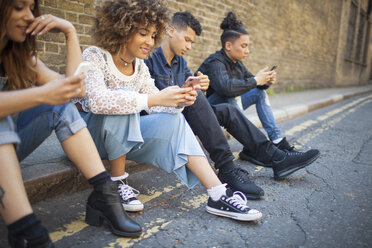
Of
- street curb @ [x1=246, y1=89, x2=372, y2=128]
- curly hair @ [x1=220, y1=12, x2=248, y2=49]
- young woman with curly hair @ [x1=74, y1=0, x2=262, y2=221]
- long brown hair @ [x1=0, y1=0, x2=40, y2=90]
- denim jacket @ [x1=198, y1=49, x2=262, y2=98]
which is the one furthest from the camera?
street curb @ [x1=246, y1=89, x2=372, y2=128]

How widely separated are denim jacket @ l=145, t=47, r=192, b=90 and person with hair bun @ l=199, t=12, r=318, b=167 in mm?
485

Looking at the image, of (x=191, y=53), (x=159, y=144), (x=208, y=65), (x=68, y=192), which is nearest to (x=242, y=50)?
(x=208, y=65)

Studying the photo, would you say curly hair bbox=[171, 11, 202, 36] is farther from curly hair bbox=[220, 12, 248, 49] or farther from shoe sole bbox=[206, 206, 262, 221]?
shoe sole bbox=[206, 206, 262, 221]

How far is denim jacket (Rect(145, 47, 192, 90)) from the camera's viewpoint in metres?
2.58

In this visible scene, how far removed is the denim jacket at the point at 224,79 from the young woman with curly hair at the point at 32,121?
5.34 ft

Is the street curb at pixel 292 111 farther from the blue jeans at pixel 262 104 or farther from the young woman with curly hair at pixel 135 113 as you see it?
the young woman with curly hair at pixel 135 113

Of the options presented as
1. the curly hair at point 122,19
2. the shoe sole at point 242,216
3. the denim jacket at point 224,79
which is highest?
the curly hair at point 122,19

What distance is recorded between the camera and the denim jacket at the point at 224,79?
3.00 metres

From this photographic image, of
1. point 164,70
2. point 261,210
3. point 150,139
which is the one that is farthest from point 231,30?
point 261,210

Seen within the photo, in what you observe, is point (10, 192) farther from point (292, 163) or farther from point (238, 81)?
point (238, 81)

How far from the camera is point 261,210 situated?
6.73 feet

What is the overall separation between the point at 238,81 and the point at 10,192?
7.52ft

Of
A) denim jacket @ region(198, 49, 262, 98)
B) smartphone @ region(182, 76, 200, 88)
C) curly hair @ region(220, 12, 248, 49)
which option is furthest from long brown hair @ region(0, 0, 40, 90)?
curly hair @ region(220, 12, 248, 49)

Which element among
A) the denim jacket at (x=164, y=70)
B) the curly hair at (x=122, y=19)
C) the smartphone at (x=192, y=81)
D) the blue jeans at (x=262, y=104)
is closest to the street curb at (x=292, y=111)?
the blue jeans at (x=262, y=104)
